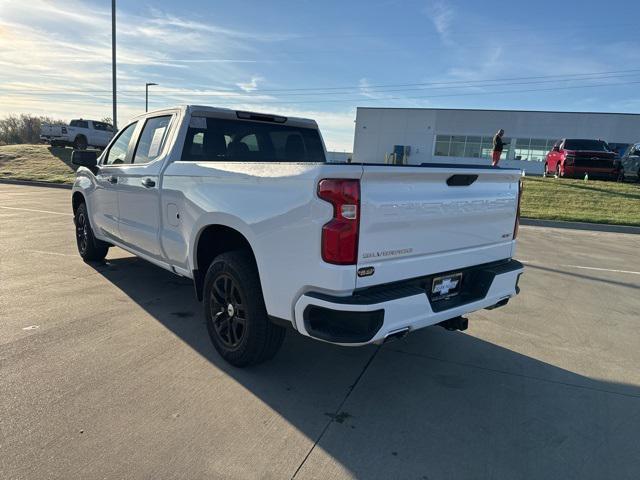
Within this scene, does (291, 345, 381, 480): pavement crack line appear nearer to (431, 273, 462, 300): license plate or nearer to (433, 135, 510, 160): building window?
(431, 273, 462, 300): license plate

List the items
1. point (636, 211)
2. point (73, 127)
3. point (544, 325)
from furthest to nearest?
point (73, 127), point (636, 211), point (544, 325)

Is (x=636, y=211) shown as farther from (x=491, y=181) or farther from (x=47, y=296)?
(x=47, y=296)

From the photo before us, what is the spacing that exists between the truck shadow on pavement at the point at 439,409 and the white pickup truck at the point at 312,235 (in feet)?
1.34

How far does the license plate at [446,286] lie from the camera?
316cm

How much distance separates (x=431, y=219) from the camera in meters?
3.01

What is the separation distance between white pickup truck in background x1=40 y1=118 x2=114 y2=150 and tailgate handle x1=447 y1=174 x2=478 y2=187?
2657 centimetres

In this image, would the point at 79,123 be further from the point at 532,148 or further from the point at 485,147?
the point at 532,148

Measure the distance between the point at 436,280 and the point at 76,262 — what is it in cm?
524

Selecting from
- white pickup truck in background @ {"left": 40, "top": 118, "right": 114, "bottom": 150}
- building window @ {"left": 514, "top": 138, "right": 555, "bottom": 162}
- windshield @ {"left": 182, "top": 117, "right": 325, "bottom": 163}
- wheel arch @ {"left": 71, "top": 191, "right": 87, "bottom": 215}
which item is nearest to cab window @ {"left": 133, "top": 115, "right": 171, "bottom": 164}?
windshield @ {"left": 182, "top": 117, "right": 325, "bottom": 163}

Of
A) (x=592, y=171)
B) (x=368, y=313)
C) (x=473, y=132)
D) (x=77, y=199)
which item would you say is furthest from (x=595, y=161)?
(x=473, y=132)

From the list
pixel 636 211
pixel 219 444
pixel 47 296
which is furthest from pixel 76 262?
pixel 636 211

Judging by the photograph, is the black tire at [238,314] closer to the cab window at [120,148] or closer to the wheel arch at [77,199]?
the cab window at [120,148]

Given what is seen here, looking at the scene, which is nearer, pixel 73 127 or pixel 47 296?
pixel 47 296

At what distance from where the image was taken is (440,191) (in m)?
3.06
